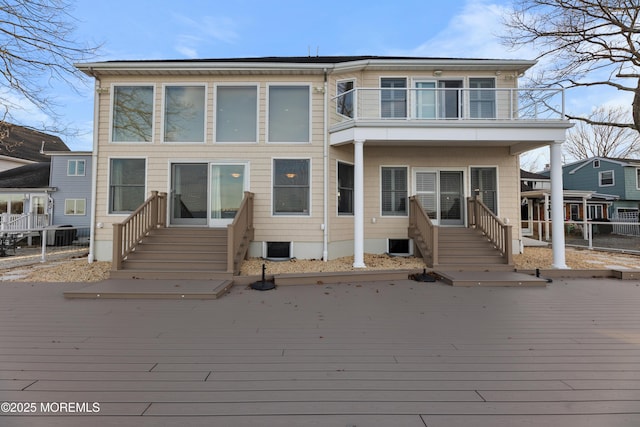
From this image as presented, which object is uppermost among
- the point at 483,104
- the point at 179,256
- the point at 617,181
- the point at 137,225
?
the point at 483,104

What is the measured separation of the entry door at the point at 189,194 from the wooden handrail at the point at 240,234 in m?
1.41

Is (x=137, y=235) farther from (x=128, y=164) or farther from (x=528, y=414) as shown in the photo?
(x=528, y=414)

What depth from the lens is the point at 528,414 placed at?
207cm

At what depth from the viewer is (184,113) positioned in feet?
28.5

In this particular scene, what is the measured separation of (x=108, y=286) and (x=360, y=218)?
5559 millimetres

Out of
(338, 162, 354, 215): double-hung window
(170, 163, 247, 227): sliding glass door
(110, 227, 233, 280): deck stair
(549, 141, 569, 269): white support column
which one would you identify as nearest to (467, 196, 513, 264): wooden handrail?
(549, 141, 569, 269): white support column

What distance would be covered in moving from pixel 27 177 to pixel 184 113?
16.3 metres

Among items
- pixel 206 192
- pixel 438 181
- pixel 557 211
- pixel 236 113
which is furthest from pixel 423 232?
pixel 236 113

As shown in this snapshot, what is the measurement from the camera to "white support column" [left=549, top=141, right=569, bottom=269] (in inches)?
299

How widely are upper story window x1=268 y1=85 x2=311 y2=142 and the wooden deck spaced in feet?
16.8

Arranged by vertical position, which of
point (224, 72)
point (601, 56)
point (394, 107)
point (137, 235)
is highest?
point (601, 56)

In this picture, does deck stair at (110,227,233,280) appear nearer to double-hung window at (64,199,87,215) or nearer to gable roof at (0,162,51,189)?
double-hung window at (64,199,87,215)

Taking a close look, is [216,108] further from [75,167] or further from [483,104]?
[75,167]

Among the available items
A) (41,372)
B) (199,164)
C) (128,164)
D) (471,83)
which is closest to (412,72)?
(471,83)
